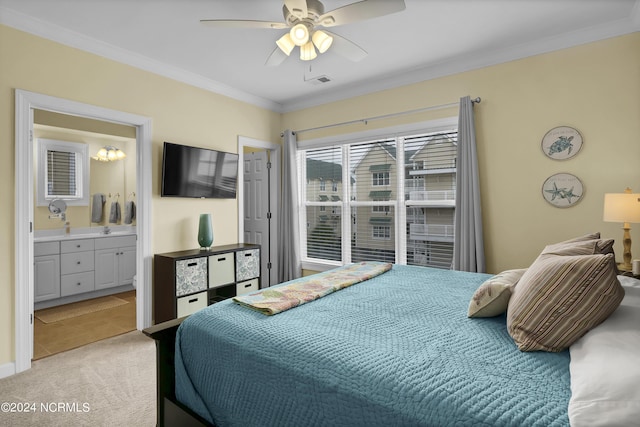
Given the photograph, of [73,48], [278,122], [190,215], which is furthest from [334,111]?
[73,48]

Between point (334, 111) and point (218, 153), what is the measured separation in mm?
1581

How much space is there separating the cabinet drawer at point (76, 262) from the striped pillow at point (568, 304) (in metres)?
5.01

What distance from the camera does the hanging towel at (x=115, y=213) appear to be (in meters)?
5.34

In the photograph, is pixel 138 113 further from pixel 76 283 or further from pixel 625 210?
pixel 625 210

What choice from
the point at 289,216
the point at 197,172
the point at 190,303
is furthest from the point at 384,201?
the point at 190,303

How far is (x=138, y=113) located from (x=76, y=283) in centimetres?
254

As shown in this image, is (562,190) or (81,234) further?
(81,234)

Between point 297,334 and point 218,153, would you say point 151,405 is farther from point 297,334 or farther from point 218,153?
point 218,153

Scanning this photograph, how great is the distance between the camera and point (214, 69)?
12.2 feet

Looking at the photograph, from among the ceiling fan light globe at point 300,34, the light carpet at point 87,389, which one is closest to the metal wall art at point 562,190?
the ceiling fan light globe at point 300,34

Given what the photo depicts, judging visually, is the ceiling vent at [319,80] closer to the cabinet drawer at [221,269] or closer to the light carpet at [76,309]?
the cabinet drawer at [221,269]

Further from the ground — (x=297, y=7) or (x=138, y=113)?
(x=297, y=7)

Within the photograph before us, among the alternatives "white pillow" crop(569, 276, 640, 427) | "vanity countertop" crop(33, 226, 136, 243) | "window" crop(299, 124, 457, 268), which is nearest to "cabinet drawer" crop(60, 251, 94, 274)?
"vanity countertop" crop(33, 226, 136, 243)

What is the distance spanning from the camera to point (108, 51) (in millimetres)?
3174
